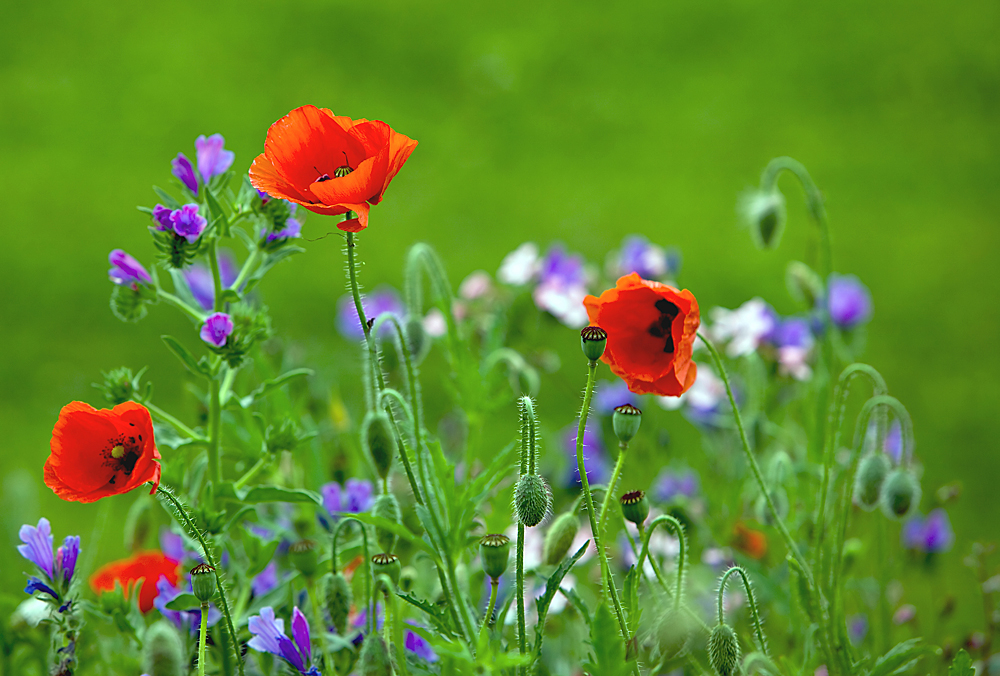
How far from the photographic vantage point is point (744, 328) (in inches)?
69.6

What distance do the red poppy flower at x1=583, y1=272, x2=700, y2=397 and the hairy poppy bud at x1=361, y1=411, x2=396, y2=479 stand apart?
0.31 m

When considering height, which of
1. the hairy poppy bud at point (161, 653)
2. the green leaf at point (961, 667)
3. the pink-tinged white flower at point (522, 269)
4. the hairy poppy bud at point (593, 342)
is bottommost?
the green leaf at point (961, 667)

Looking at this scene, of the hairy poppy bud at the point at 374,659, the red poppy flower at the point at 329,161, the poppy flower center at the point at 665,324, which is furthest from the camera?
the poppy flower center at the point at 665,324

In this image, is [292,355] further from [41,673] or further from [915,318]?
[915,318]

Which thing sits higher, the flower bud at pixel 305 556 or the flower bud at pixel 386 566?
the flower bud at pixel 305 556

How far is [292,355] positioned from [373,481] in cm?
45

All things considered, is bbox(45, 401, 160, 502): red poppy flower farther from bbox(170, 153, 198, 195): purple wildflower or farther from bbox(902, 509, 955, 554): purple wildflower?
bbox(902, 509, 955, 554): purple wildflower

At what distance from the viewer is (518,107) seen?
496 centimetres

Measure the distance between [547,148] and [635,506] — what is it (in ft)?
12.7

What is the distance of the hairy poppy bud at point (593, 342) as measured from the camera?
3.03ft

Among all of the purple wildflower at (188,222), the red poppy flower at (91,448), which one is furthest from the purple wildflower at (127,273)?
the red poppy flower at (91,448)

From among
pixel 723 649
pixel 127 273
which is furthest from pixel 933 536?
pixel 127 273

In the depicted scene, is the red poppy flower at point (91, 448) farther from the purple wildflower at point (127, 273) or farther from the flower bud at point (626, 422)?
the flower bud at point (626, 422)

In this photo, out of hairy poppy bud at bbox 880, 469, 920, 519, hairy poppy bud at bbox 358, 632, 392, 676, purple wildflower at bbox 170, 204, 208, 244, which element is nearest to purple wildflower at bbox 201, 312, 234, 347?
purple wildflower at bbox 170, 204, 208, 244
